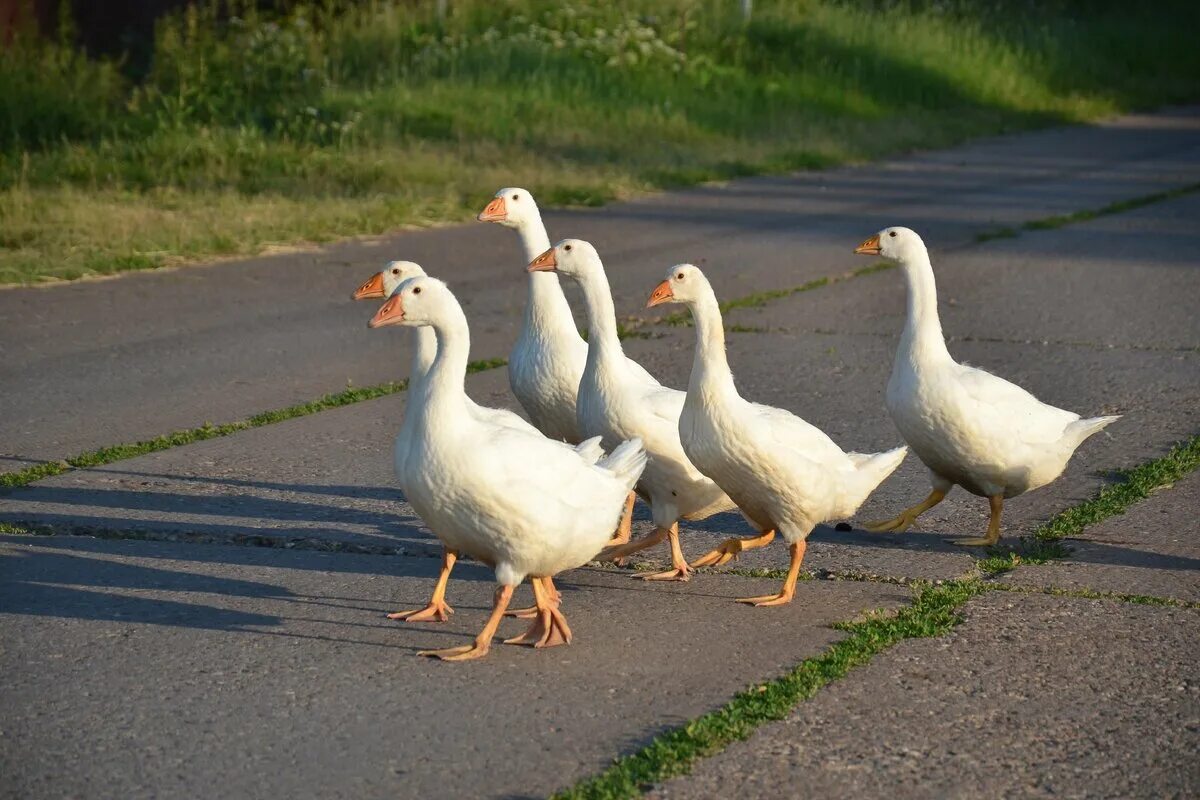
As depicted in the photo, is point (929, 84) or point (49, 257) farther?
point (929, 84)

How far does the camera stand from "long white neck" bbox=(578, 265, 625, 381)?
562cm

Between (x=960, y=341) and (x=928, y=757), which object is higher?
(x=928, y=757)

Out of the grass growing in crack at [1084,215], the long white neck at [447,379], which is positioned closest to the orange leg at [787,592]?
the long white neck at [447,379]

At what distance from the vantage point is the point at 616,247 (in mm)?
12375

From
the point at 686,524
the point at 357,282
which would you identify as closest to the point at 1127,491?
the point at 686,524

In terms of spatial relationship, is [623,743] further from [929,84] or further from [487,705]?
[929,84]

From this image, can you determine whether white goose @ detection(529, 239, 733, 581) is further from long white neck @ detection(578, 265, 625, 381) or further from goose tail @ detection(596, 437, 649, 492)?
goose tail @ detection(596, 437, 649, 492)

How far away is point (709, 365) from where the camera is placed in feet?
17.1

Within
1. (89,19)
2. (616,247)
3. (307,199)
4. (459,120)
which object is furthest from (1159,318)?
(89,19)

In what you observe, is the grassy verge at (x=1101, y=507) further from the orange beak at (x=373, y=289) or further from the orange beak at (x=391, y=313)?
the orange beak at (x=373, y=289)

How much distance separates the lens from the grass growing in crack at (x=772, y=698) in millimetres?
3848

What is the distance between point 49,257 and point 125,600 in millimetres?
6484

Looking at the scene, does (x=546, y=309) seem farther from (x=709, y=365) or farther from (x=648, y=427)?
(x=709, y=365)

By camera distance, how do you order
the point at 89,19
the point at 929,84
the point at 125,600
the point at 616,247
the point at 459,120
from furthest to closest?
the point at 929,84 → the point at 89,19 → the point at 459,120 → the point at 616,247 → the point at 125,600
